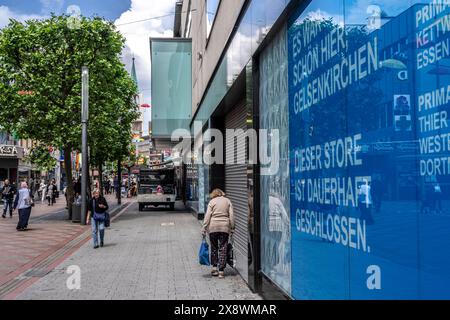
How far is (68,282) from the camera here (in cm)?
884

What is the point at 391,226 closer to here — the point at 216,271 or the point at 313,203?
the point at 313,203

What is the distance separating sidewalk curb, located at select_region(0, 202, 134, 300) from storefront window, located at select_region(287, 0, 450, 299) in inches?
204

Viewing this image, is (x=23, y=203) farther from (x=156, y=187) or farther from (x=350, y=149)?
(x=350, y=149)

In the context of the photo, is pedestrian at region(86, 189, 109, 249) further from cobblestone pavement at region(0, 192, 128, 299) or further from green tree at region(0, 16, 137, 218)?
green tree at region(0, 16, 137, 218)

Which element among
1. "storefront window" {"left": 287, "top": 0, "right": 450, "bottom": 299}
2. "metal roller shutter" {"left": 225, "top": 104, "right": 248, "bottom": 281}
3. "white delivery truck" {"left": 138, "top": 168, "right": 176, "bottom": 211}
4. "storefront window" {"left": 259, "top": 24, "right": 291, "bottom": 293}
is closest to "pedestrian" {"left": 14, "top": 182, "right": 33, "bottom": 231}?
"metal roller shutter" {"left": 225, "top": 104, "right": 248, "bottom": 281}

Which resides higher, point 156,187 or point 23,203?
point 156,187

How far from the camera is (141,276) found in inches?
364

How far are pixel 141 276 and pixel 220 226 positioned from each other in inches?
68.4

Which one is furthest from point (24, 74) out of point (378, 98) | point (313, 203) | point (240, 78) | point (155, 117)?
point (378, 98)

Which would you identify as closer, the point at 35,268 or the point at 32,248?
the point at 35,268

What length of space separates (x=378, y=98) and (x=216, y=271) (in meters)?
6.54

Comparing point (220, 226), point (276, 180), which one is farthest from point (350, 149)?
point (220, 226)

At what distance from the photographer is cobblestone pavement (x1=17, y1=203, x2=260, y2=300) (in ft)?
25.4

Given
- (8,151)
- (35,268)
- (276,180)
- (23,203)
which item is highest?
(8,151)
